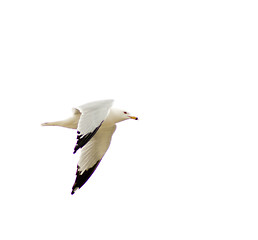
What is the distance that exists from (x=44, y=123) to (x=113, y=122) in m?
0.97

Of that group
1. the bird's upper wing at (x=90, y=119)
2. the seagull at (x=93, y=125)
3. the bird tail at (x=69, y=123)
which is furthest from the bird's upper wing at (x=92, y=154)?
the bird's upper wing at (x=90, y=119)

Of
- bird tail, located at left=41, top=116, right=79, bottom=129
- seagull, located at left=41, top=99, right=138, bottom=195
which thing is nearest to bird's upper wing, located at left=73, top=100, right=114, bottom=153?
seagull, located at left=41, top=99, right=138, bottom=195

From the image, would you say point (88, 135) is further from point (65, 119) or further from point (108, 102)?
point (65, 119)

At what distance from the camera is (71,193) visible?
28.7 feet

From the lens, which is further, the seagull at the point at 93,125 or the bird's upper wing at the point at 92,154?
the bird's upper wing at the point at 92,154

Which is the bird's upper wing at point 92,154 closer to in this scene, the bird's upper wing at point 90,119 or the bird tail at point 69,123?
the bird tail at point 69,123

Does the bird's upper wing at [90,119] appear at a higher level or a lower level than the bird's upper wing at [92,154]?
higher

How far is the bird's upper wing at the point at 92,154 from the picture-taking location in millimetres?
8914

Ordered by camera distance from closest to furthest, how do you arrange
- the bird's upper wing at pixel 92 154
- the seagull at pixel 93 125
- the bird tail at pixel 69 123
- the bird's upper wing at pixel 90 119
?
the bird's upper wing at pixel 90 119, the seagull at pixel 93 125, the bird tail at pixel 69 123, the bird's upper wing at pixel 92 154

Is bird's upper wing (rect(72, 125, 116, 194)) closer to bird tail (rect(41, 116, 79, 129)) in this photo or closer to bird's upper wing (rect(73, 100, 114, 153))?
bird tail (rect(41, 116, 79, 129))

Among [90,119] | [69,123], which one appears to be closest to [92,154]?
[69,123]

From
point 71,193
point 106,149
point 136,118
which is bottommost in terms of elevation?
point 71,193

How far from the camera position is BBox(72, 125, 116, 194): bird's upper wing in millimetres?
8914


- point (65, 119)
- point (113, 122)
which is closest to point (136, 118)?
point (113, 122)
